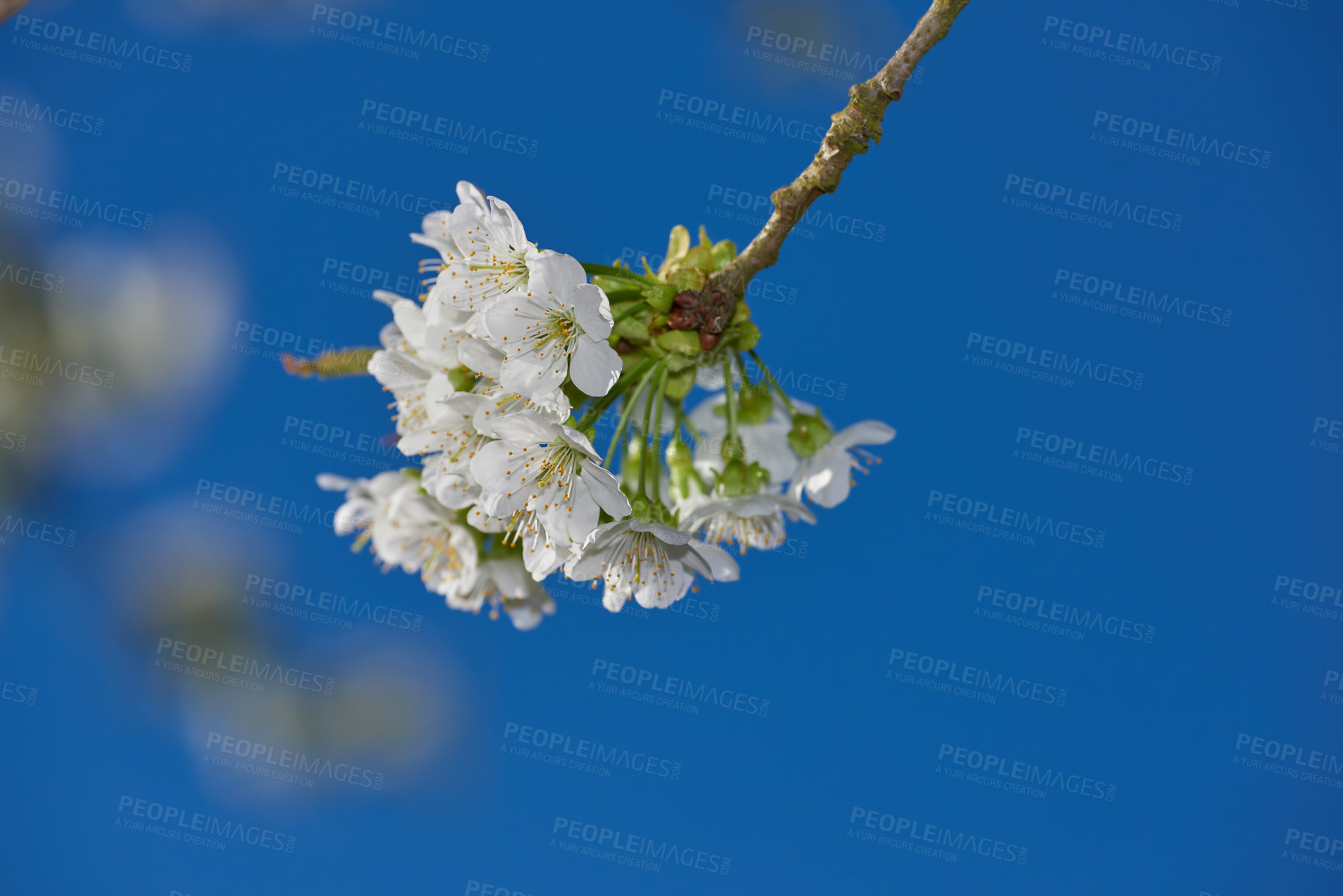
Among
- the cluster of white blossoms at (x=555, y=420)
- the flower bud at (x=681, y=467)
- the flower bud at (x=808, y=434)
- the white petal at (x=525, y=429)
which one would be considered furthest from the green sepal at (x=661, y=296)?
the flower bud at (x=808, y=434)

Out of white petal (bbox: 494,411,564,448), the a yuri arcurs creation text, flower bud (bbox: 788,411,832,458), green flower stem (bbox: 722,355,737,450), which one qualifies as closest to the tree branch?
the a yuri arcurs creation text

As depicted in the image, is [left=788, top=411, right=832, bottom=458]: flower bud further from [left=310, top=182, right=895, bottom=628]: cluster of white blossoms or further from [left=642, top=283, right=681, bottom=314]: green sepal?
[left=642, top=283, right=681, bottom=314]: green sepal

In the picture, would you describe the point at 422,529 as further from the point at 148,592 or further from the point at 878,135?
the point at 148,592

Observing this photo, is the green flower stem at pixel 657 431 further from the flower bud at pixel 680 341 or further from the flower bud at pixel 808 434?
the flower bud at pixel 808 434

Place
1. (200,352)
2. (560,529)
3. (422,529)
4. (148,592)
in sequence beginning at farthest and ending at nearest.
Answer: (148,592), (200,352), (422,529), (560,529)

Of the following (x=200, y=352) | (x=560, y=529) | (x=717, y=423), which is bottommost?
(x=560, y=529)

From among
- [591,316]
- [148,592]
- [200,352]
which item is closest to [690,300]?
[591,316]

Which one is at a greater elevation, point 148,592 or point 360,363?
point 148,592
